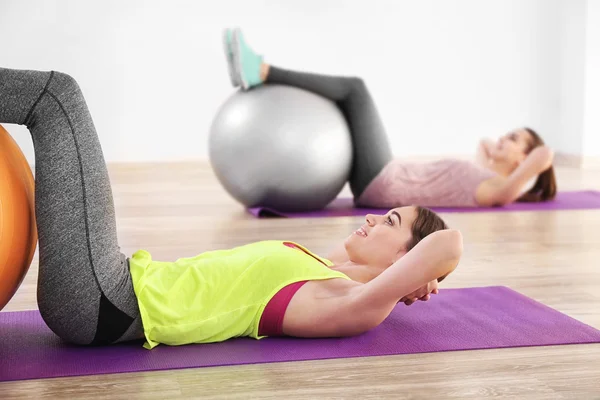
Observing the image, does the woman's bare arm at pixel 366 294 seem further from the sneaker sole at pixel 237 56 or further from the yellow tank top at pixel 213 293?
the sneaker sole at pixel 237 56

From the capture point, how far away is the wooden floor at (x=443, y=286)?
166 centimetres

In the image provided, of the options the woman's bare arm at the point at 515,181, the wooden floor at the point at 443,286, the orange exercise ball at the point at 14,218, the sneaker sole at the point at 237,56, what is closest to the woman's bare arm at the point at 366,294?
the wooden floor at the point at 443,286

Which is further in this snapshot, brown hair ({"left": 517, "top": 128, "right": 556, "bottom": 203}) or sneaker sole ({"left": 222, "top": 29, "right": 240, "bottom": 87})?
brown hair ({"left": 517, "top": 128, "right": 556, "bottom": 203})

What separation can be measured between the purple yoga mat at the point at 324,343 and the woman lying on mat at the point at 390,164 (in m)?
1.91

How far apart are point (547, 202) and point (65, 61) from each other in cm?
330

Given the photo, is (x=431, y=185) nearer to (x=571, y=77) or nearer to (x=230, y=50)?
(x=230, y=50)

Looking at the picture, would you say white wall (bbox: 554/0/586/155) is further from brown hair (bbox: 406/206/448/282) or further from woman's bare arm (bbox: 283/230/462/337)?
woman's bare arm (bbox: 283/230/462/337)

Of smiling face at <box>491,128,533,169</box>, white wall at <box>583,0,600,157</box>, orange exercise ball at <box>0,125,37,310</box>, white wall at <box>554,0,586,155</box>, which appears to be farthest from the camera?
white wall at <box>554,0,586,155</box>

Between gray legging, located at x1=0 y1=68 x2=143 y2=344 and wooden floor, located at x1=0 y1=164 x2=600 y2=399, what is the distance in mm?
182

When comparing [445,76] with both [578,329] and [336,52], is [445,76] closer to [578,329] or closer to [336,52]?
[336,52]

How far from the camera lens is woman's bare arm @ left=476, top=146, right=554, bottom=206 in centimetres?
422

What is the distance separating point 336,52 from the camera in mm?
6375

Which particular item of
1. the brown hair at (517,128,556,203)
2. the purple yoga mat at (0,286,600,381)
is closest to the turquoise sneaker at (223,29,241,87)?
the brown hair at (517,128,556,203)

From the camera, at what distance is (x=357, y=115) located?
415 cm
